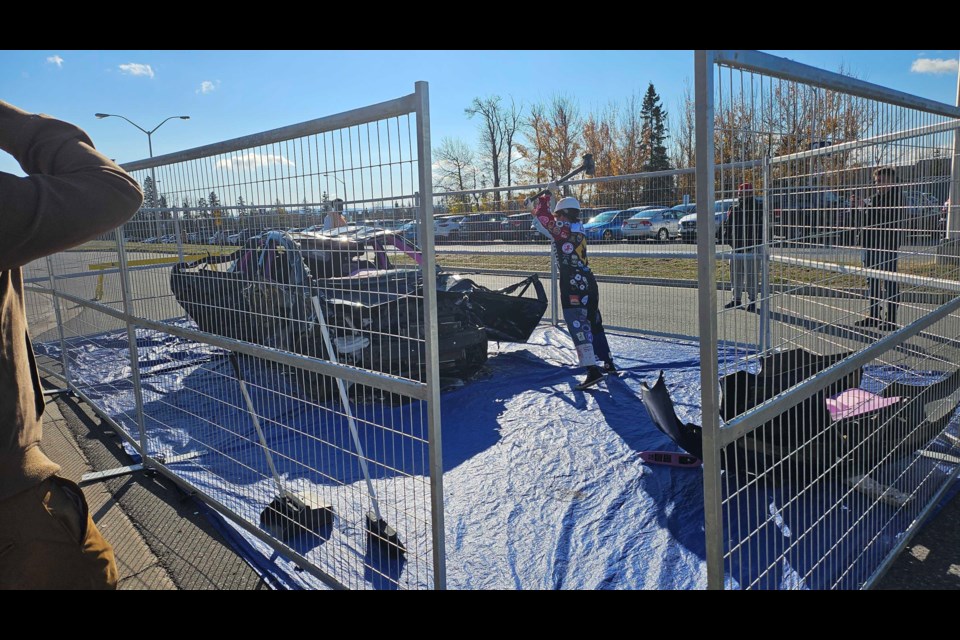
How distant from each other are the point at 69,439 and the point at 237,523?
2849mm

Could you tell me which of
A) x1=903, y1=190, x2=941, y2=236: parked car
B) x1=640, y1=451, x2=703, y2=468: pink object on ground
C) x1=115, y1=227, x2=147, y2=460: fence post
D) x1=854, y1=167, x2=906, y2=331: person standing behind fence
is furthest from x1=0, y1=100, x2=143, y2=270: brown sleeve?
x1=640, y1=451, x2=703, y2=468: pink object on ground

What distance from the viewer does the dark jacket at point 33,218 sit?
1.25 meters

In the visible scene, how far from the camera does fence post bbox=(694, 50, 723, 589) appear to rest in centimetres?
165

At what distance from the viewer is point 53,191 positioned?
50.3 inches

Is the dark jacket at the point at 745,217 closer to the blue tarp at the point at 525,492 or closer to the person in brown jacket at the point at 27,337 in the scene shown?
the blue tarp at the point at 525,492

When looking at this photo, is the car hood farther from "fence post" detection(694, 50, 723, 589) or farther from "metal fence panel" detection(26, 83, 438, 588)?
"fence post" detection(694, 50, 723, 589)

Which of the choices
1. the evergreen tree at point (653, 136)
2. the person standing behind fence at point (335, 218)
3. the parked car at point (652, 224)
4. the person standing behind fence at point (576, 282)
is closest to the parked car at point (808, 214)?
the person standing behind fence at point (335, 218)

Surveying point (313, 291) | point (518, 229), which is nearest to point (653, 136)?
point (518, 229)

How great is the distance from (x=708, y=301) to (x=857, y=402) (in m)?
2.00

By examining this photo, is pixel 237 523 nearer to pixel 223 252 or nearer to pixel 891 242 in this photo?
pixel 223 252

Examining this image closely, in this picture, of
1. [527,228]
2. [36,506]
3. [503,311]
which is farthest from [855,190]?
[527,228]

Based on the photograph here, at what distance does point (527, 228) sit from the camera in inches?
360

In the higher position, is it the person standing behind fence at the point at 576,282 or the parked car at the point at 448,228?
the parked car at the point at 448,228

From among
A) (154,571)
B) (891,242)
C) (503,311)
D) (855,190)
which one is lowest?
(154,571)
